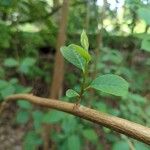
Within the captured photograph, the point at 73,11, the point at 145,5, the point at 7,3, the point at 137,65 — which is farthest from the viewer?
the point at 137,65

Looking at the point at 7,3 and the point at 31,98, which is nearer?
the point at 31,98

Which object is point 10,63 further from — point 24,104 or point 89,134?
point 89,134

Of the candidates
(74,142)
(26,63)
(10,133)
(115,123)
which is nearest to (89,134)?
(74,142)

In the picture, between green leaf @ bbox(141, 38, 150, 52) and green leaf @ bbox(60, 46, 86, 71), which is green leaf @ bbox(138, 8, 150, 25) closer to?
green leaf @ bbox(141, 38, 150, 52)

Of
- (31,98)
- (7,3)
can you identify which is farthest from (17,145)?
(31,98)

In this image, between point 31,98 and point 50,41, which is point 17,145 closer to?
point 50,41

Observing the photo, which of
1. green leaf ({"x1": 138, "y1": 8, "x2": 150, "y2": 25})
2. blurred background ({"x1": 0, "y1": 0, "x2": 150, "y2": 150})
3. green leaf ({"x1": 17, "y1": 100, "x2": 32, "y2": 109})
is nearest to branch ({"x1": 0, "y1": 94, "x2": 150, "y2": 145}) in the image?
green leaf ({"x1": 138, "y1": 8, "x2": 150, "y2": 25})
